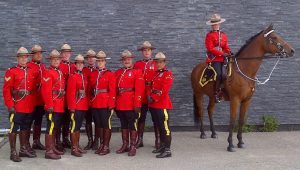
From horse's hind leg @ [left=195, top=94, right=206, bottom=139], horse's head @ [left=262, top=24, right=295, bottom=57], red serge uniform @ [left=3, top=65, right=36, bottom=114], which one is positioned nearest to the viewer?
red serge uniform @ [left=3, top=65, right=36, bottom=114]

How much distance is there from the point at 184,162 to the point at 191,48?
337cm

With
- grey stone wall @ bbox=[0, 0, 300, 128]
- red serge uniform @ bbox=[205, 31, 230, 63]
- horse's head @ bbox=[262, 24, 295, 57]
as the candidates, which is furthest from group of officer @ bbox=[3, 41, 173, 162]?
horse's head @ bbox=[262, 24, 295, 57]

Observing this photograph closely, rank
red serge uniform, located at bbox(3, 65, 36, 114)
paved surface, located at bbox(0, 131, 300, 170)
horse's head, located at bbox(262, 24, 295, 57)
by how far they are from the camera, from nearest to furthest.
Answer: paved surface, located at bbox(0, 131, 300, 170), red serge uniform, located at bbox(3, 65, 36, 114), horse's head, located at bbox(262, 24, 295, 57)

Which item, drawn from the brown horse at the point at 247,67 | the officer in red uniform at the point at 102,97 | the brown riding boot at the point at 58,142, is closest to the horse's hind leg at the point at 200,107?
the brown horse at the point at 247,67

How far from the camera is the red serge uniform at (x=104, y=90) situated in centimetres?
717

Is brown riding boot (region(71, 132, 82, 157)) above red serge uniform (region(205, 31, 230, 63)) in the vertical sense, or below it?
below

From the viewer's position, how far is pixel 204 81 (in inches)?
330

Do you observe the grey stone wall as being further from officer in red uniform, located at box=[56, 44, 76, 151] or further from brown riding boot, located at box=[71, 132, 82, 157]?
brown riding boot, located at box=[71, 132, 82, 157]

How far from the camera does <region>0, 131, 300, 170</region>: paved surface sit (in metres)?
6.61

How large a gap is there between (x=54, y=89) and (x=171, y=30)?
349cm

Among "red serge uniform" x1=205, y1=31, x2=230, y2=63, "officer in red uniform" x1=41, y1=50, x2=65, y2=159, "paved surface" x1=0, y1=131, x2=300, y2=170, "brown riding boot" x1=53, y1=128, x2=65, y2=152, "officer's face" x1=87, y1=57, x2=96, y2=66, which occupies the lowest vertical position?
"paved surface" x1=0, y1=131, x2=300, y2=170

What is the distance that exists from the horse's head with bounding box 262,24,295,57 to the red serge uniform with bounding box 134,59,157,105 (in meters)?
2.10

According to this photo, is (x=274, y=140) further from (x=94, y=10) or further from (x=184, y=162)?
(x=94, y=10)

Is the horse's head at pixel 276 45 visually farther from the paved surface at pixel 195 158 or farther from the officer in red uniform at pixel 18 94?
the officer in red uniform at pixel 18 94
